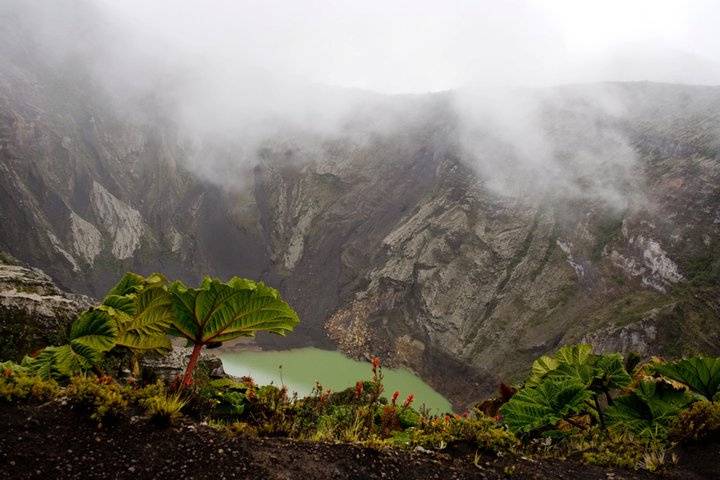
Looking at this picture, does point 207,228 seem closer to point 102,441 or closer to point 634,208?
point 634,208

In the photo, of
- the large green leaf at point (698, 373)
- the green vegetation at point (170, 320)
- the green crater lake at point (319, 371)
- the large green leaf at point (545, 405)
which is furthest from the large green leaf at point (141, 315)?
the green crater lake at point (319, 371)

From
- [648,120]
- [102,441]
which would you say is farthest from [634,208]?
[102,441]

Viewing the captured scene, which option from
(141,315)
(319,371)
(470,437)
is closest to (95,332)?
(141,315)

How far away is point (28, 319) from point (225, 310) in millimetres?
5796

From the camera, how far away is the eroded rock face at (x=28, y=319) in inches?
290

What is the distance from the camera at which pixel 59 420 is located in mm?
3178

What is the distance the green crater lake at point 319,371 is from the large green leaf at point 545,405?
15754 mm

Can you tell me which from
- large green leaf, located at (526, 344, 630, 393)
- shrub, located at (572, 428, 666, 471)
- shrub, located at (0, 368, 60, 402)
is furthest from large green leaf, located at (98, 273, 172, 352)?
large green leaf, located at (526, 344, 630, 393)

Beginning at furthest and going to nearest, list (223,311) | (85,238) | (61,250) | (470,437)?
(85,238), (61,250), (223,311), (470,437)

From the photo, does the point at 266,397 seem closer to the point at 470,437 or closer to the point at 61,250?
the point at 470,437

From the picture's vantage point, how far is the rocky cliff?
2519 centimetres

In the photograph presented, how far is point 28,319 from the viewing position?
7.79 metres

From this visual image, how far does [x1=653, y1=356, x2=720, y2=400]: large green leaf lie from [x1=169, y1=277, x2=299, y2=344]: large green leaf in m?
4.37

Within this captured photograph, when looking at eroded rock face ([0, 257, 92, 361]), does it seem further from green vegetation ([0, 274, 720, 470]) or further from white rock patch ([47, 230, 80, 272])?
white rock patch ([47, 230, 80, 272])
